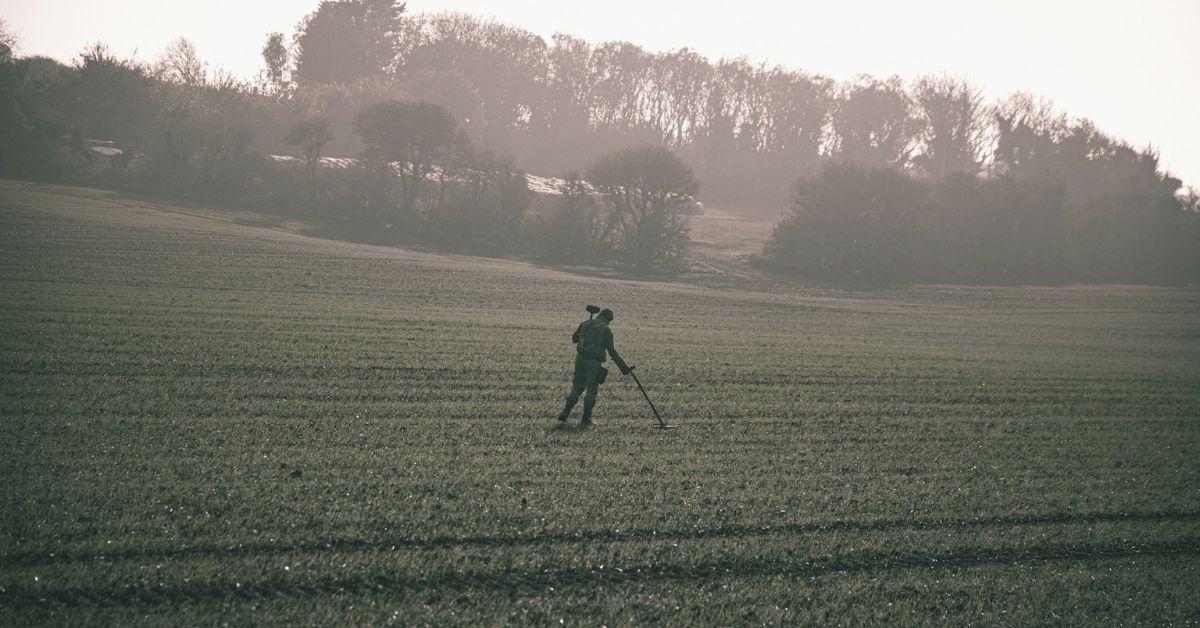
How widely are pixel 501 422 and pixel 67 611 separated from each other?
904 centimetres

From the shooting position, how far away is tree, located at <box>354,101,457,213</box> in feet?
211

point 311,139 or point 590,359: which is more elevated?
point 311,139

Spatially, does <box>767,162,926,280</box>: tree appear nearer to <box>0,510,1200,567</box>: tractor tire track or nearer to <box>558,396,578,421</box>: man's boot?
<box>558,396,578,421</box>: man's boot

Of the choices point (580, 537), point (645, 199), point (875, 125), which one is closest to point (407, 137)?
point (645, 199)

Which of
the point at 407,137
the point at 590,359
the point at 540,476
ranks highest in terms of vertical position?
the point at 407,137

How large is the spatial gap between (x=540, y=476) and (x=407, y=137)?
54616 mm

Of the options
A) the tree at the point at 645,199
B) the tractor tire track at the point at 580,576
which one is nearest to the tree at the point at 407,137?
the tree at the point at 645,199

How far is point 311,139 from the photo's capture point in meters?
64.9

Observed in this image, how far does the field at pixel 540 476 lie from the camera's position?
962 cm

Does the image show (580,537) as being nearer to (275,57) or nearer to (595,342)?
(595,342)

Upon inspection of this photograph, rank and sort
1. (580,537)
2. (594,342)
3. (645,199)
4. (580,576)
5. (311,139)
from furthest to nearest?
(311,139), (645,199), (594,342), (580,537), (580,576)

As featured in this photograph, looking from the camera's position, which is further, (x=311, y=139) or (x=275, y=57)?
(x=275, y=57)

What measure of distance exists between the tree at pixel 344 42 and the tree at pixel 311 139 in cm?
4583

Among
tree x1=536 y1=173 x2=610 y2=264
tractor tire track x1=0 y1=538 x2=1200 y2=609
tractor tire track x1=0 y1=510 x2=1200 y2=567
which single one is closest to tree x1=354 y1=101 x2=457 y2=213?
tree x1=536 y1=173 x2=610 y2=264
